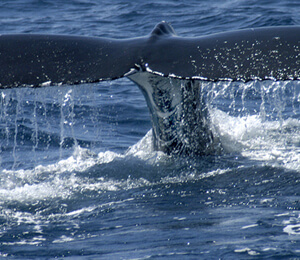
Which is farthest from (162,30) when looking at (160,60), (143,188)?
(143,188)

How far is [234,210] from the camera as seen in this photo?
159 inches

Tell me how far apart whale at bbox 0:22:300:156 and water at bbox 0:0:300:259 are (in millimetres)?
272

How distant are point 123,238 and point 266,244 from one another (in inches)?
33.1

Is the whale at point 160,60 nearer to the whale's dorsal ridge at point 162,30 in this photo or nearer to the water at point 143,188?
the whale's dorsal ridge at point 162,30

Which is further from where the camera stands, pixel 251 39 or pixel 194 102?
pixel 194 102

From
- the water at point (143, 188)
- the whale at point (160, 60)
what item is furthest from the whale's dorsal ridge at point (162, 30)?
the water at point (143, 188)

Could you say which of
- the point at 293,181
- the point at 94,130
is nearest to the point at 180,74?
the point at 293,181

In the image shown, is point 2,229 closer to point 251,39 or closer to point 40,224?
point 40,224

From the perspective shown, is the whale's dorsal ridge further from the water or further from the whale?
the water

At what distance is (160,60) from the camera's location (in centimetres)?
420

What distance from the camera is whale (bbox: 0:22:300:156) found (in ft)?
13.1

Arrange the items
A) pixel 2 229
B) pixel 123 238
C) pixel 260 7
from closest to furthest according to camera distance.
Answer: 1. pixel 123 238
2. pixel 2 229
3. pixel 260 7

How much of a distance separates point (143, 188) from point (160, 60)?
105 centimetres

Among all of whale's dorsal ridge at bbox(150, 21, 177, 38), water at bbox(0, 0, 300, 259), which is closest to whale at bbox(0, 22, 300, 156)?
whale's dorsal ridge at bbox(150, 21, 177, 38)
